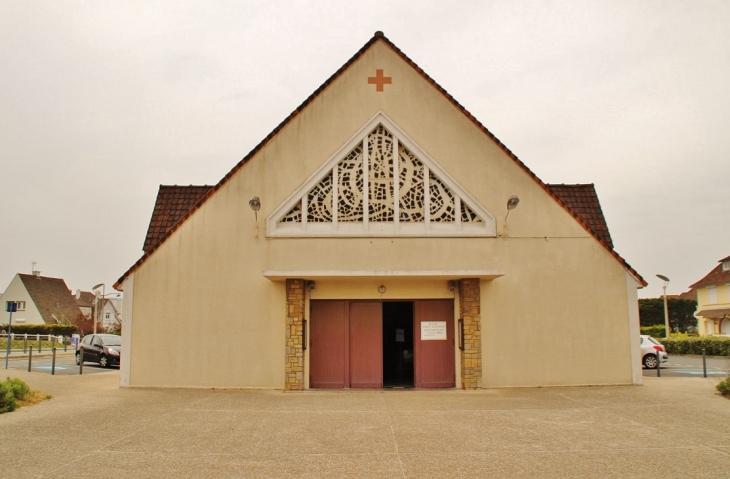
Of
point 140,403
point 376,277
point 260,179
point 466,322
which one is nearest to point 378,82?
point 260,179

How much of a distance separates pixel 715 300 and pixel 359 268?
42.5 meters

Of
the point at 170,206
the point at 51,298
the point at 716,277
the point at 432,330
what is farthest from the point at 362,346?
the point at 51,298

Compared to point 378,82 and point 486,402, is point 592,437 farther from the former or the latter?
point 378,82

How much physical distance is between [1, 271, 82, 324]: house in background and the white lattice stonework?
176ft

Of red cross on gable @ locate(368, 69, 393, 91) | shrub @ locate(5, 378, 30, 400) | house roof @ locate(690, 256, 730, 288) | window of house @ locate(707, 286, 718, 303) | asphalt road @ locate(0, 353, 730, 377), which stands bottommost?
asphalt road @ locate(0, 353, 730, 377)

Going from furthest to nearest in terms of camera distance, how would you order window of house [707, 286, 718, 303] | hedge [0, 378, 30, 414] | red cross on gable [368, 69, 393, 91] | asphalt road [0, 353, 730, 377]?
1. window of house [707, 286, 718, 303]
2. asphalt road [0, 353, 730, 377]
3. red cross on gable [368, 69, 393, 91]
4. hedge [0, 378, 30, 414]

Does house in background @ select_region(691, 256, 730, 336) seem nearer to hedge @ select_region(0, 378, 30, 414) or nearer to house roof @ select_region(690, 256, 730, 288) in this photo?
house roof @ select_region(690, 256, 730, 288)

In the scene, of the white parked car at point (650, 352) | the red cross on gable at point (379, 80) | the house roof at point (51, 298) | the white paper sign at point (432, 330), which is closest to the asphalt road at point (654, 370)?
the white parked car at point (650, 352)

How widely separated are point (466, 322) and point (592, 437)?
6112 mm

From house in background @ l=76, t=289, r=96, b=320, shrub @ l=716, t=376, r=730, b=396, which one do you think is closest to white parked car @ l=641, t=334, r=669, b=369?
shrub @ l=716, t=376, r=730, b=396

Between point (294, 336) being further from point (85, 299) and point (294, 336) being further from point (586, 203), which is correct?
point (85, 299)

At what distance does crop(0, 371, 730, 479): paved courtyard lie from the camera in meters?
7.33

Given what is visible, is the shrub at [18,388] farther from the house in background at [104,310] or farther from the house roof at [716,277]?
the house in background at [104,310]

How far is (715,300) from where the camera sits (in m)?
47.0
